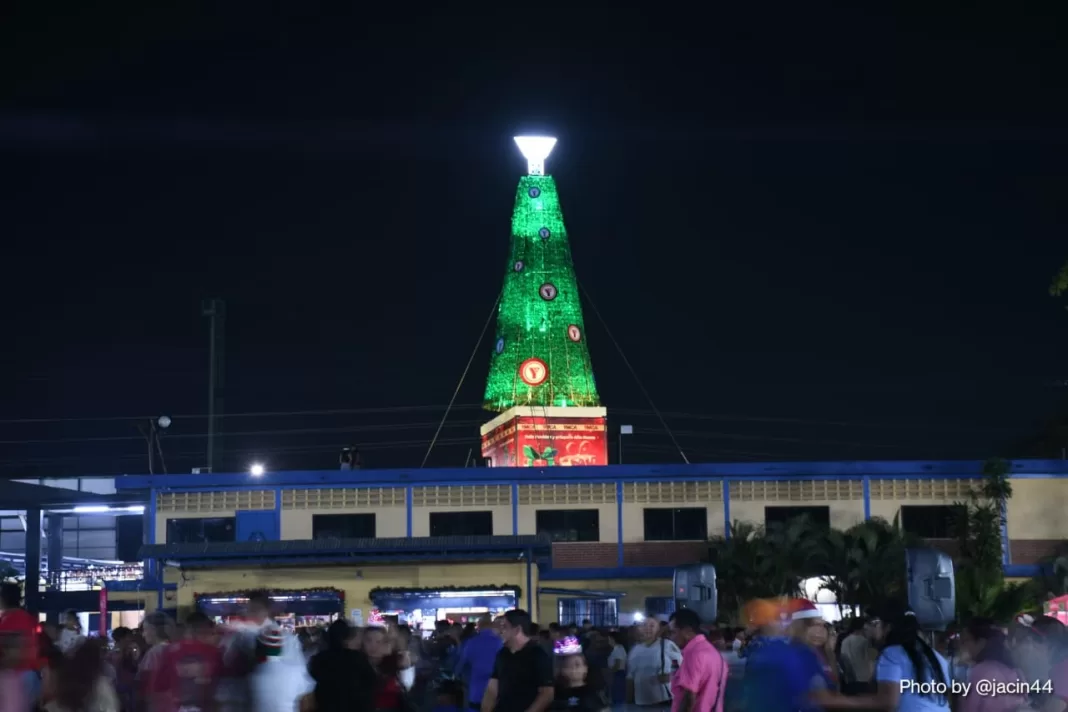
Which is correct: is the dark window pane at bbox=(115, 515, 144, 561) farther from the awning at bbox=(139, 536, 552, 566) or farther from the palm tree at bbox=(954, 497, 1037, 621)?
the palm tree at bbox=(954, 497, 1037, 621)

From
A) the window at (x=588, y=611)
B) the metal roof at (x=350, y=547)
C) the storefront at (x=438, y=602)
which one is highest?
the metal roof at (x=350, y=547)

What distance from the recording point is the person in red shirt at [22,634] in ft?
34.7

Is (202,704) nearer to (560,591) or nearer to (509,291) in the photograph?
(560,591)

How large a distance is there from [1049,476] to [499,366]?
2445cm

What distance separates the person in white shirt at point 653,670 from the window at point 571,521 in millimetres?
25866

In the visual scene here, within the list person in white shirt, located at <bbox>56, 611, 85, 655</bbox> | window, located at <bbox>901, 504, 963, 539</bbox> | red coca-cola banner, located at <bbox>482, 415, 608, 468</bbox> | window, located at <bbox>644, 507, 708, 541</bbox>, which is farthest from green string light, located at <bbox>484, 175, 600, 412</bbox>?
person in white shirt, located at <bbox>56, 611, 85, 655</bbox>

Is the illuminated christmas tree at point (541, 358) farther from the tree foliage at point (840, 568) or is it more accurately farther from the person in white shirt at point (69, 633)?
the person in white shirt at point (69, 633)

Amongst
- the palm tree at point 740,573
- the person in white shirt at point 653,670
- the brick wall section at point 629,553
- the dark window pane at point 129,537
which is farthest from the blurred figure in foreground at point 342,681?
the dark window pane at point 129,537

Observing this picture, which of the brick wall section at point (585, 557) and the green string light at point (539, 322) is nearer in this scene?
the brick wall section at point (585, 557)

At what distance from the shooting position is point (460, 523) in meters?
44.2

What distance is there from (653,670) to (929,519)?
28.8 metres

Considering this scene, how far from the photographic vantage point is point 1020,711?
11133 mm

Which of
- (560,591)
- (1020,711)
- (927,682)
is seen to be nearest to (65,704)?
(927,682)

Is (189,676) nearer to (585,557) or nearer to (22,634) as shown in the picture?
(22,634)
